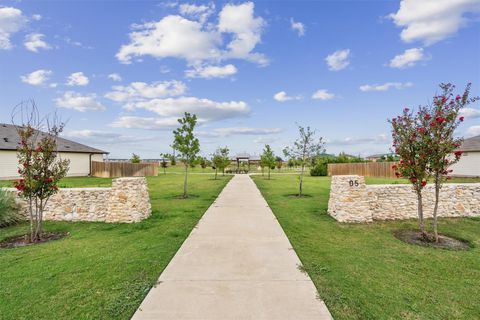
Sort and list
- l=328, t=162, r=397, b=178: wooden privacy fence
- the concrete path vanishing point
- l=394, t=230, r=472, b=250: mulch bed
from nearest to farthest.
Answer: the concrete path vanishing point
l=394, t=230, r=472, b=250: mulch bed
l=328, t=162, r=397, b=178: wooden privacy fence

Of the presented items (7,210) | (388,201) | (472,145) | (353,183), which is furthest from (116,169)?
(472,145)

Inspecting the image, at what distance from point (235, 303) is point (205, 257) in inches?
68.4

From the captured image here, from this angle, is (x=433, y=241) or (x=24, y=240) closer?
(x=433, y=241)

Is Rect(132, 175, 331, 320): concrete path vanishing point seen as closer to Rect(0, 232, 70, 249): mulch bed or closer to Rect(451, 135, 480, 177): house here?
Rect(0, 232, 70, 249): mulch bed

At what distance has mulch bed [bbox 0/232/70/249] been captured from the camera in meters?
6.45

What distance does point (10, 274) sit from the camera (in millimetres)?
4621

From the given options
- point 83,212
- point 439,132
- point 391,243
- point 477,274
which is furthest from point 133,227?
point 439,132

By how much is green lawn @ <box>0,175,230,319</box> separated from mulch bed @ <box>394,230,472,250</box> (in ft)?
18.4

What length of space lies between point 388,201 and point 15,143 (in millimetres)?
28862

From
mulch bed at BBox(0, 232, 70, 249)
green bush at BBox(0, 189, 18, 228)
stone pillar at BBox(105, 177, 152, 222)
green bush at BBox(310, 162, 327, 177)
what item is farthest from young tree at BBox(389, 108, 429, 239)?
green bush at BBox(310, 162, 327, 177)

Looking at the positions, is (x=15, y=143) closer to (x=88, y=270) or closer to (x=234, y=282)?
(x=88, y=270)

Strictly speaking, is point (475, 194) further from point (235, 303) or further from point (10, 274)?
point (10, 274)

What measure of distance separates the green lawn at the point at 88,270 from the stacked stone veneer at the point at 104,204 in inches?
21.2

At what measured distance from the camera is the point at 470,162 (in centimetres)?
2492
